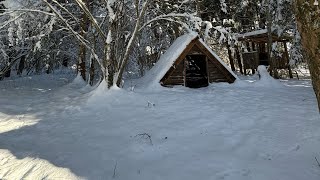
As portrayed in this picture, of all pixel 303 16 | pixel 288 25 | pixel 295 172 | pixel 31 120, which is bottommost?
pixel 295 172

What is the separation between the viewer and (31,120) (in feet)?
30.4

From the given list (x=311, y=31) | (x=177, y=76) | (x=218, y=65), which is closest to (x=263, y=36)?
(x=218, y=65)

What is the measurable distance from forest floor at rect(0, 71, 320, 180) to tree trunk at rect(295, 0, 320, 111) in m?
2.21

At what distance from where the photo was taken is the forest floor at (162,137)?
5560mm

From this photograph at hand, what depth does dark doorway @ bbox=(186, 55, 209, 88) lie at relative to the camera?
55.2 ft

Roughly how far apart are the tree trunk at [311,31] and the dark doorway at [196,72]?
12261 mm

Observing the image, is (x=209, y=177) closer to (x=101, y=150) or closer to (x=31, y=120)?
(x=101, y=150)

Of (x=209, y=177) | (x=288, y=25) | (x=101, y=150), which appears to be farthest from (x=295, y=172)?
(x=288, y=25)

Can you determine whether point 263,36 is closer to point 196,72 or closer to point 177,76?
point 196,72

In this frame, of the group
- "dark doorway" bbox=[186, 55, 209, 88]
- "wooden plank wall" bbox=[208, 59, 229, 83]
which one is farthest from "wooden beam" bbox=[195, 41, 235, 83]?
"dark doorway" bbox=[186, 55, 209, 88]

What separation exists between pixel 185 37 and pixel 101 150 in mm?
9248

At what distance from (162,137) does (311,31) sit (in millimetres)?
4416

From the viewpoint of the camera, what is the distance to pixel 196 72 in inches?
744

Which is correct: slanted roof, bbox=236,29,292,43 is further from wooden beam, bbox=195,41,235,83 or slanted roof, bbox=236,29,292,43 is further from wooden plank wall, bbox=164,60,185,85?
wooden plank wall, bbox=164,60,185,85
